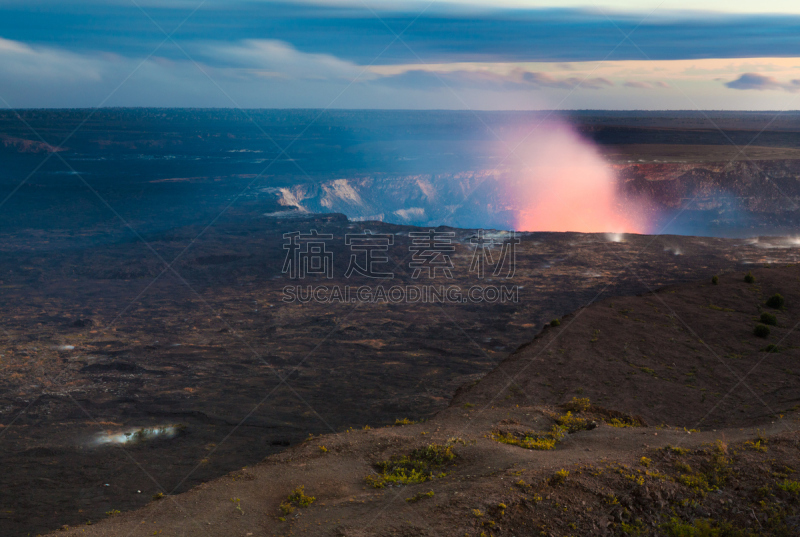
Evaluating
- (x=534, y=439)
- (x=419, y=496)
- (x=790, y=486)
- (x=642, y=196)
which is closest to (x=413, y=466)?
(x=419, y=496)

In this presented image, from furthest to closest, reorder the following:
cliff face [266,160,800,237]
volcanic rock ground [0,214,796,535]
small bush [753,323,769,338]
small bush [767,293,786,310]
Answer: cliff face [266,160,800,237] < small bush [767,293,786,310] < small bush [753,323,769,338] < volcanic rock ground [0,214,796,535]

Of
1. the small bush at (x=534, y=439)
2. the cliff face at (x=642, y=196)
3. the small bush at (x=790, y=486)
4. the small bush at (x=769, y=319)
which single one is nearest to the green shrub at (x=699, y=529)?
the small bush at (x=790, y=486)

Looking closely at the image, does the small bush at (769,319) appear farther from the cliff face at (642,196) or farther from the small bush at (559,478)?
the cliff face at (642,196)

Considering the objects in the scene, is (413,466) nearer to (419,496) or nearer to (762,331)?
(419,496)

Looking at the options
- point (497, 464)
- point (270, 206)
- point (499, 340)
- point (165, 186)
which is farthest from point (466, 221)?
point (497, 464)

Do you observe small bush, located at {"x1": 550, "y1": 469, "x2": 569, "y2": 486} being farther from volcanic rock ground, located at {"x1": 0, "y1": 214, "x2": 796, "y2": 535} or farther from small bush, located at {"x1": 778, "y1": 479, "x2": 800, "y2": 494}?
volcanic rock ground, located at {"x1": 0, "y1": 214, "x2": 796, "y2": 535}

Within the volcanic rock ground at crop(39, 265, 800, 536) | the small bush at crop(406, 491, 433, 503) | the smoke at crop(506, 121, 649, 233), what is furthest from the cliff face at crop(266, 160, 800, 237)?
the small bush at crop(406, 491, 433, 503)

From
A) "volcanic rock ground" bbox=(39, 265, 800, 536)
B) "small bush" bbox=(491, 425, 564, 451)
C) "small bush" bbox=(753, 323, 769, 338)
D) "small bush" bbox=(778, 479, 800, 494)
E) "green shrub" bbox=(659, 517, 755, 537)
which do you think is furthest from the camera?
"small bush" bbox=(753, 323, 769, 338)
